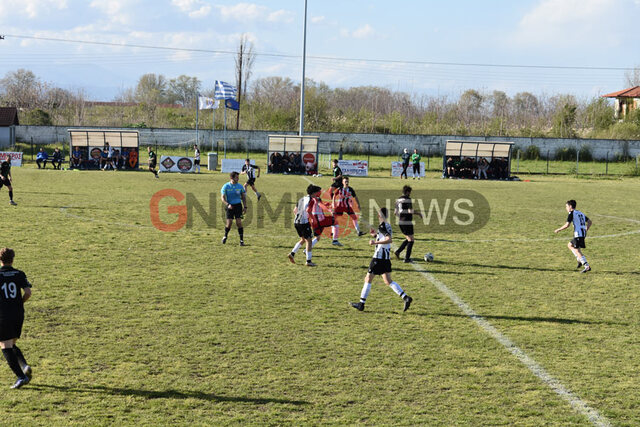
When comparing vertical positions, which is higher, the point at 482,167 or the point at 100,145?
the point at 100,145

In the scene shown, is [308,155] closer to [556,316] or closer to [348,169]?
[348,169]

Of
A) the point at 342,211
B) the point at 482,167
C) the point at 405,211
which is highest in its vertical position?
the point at 482,167

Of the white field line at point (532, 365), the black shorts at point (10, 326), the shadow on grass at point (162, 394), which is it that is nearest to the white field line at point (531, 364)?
the white field line at point (532, 365)

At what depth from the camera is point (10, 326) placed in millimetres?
7641

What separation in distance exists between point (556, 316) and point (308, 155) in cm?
3770

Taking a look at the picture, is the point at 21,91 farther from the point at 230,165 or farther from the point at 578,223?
the point at 578,223

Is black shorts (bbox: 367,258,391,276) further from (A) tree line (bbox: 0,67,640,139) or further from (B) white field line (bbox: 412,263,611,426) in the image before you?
(A) tree line (bbox: 0,67,640,139)

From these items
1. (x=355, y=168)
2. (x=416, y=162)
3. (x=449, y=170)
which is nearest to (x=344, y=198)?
(x=416, y=162)

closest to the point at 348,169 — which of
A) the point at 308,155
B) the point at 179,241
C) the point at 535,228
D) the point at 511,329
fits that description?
the point at 308,155

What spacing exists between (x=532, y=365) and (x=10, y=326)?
6.80 meters

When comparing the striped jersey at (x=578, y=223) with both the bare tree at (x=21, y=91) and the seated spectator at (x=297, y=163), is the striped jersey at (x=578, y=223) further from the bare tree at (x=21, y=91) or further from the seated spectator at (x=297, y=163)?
the bare tree at (x=21, y=91)

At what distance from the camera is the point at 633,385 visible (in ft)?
26.5

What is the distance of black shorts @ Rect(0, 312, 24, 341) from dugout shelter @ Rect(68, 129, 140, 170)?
41906 mm

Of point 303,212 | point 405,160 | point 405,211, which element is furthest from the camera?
point 405,160
